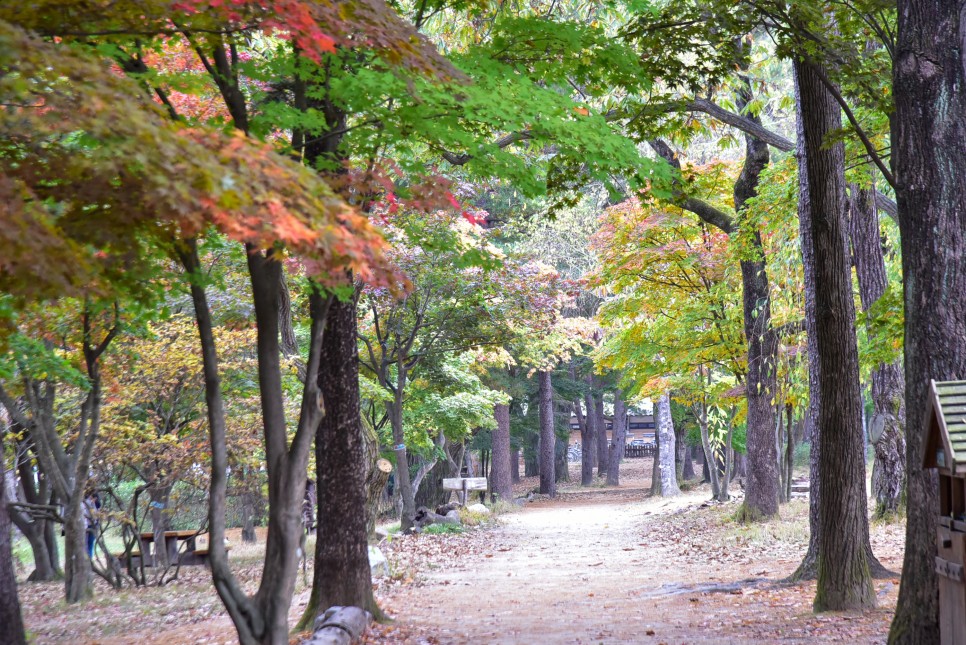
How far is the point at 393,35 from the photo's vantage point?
16.6 feet

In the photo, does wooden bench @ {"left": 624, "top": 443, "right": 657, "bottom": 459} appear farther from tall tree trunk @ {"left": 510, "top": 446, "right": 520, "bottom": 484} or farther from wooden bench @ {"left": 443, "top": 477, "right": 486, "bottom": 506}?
wooden bench @ {"left": 443, "top": 477, "right": 486, "bottom": 506}

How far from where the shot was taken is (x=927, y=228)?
574 centimetres

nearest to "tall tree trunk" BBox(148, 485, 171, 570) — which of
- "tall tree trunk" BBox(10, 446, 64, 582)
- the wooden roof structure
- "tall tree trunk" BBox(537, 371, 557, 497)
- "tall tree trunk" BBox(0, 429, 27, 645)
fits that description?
"tall tree trunk" BBox(10, 446, 64, 582)

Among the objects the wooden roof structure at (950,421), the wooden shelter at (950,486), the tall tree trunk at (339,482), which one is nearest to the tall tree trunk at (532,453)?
the tall tree trunk at (339,482)

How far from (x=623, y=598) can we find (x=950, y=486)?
20.3ft

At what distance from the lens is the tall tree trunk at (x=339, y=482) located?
339 inches

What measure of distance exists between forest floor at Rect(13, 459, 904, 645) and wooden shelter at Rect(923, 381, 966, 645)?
76.8 inches

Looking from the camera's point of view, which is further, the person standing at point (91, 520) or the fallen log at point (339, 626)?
the person standing at point (91, 520)

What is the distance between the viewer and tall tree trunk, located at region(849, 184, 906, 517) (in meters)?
13.7

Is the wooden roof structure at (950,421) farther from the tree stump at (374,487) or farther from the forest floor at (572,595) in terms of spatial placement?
the tree stump at (374,487)

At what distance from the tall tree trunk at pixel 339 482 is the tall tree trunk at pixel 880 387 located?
871 centimetres

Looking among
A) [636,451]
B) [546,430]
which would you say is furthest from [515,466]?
[636,451]

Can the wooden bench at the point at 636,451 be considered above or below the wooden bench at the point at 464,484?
below

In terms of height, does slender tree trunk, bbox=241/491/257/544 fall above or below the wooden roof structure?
below
